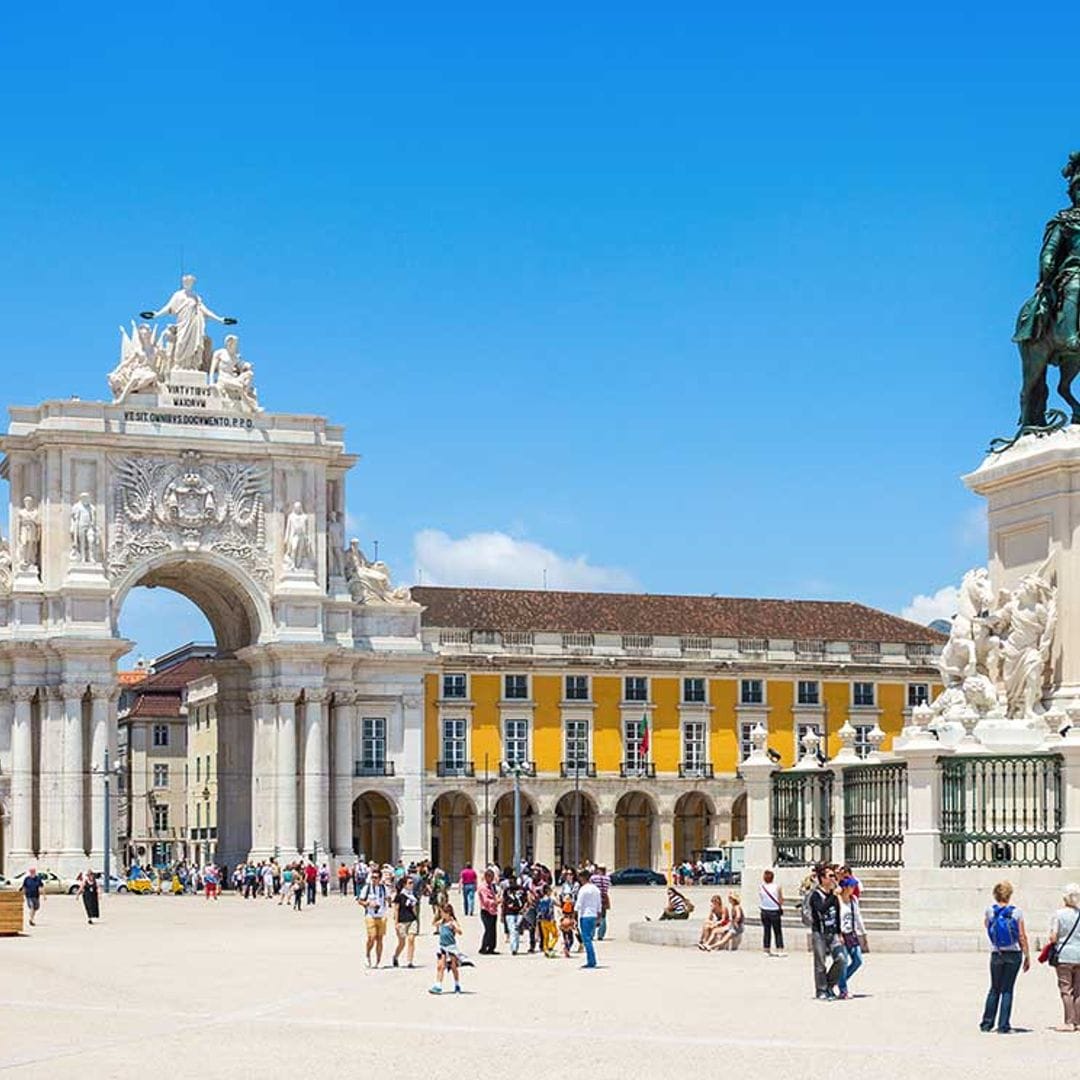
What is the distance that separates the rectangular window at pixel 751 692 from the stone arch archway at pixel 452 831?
11.7m

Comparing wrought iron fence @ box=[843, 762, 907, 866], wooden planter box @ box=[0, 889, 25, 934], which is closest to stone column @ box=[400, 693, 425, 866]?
wooden planter box @ box=[0, 889, 25, 934]

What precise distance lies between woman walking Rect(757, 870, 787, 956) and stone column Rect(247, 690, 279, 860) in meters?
51.3

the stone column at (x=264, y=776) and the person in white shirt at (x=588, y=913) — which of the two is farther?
the stone column at (x=264, y=776)

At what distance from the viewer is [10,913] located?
44062mm

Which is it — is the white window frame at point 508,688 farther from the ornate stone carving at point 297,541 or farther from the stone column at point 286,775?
the stone column at point 286,775

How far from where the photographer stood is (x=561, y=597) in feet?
330

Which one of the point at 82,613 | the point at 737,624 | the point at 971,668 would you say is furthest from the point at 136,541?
the point at 971,668

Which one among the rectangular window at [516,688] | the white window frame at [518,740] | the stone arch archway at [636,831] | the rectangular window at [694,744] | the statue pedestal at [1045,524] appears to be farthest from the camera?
the rectangular window at [694,744]

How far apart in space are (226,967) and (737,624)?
69.5 m

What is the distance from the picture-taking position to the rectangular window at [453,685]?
9400 centimetres

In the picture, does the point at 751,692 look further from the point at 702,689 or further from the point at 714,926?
the point at 714,926

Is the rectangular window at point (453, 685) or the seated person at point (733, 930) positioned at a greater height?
the rectangular window at point (453, 685)

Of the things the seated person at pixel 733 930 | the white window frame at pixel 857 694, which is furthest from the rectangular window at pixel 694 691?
the seated person at pixel 733 930

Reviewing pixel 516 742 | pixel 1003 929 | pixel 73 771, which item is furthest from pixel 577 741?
pixel 1003 929
